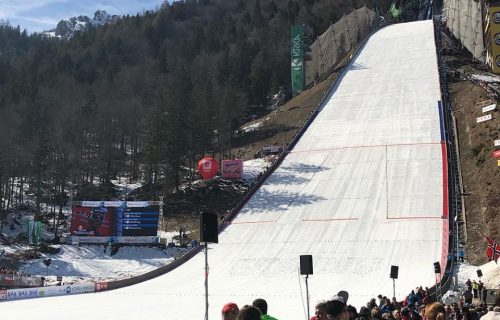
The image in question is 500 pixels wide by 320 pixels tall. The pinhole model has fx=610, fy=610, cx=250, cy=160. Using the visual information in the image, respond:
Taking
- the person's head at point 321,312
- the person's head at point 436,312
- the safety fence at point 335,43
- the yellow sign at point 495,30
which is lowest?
the person's head at point 436,312

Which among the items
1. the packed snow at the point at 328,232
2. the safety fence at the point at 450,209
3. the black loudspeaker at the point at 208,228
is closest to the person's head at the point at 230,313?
the black loudspeaker at the point at 208,228

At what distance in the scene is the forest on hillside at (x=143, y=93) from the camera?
48406 millimetres

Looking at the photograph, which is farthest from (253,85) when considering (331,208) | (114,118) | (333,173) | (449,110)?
(331,208)

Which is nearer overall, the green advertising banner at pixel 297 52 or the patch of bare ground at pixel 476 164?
the patch of bare ground at pixel 476 164

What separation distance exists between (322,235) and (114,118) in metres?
42.9

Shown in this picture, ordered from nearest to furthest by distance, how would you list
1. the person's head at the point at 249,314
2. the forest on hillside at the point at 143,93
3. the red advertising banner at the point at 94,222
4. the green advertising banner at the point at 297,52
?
the person's head at the point at 249,314
the red advertising banner at the point at 94,222
the forest on hillside at the point at 143,93
the green advertising banner at the point at 297,52

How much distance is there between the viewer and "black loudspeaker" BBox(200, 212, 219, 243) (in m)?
11.6

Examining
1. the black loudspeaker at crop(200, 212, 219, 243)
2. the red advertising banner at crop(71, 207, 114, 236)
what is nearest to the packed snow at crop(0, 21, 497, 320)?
the red advertising banner at crop(71, 207, 114, 236)

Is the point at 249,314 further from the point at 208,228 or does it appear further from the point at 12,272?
A: the point at 12,272

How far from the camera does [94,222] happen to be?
3669cm

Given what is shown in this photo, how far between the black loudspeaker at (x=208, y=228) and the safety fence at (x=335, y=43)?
63.6 metres

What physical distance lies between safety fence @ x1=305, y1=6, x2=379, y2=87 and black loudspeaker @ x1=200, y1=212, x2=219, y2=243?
209ft

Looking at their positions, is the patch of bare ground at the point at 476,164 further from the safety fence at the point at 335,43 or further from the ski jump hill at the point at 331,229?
the safety fence at the point at 335,43

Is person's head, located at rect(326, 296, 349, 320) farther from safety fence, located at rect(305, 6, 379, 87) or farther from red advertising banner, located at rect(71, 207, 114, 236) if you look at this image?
safety fence, located at rect(305, 6, 379, 87)
